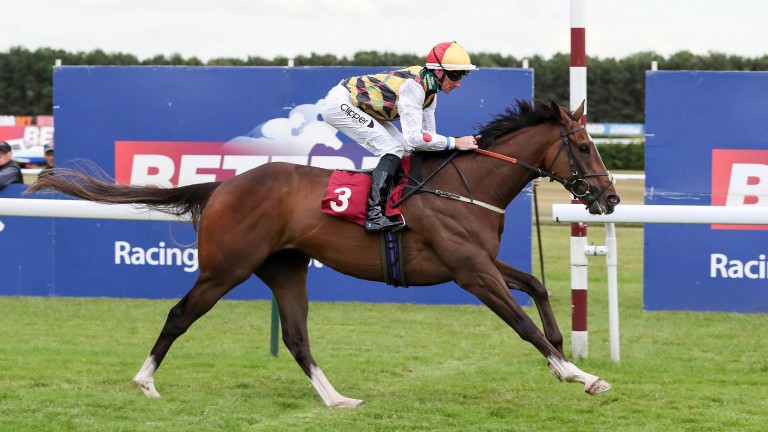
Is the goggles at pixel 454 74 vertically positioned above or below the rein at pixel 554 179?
above

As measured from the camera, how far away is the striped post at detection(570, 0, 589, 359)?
714 centimetres

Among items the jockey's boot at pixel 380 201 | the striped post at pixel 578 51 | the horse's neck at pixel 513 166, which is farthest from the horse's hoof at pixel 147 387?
the striped post at pixel 578 51

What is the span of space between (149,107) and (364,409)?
5307 mm

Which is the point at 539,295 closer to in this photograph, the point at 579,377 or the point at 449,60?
the point at 579,377

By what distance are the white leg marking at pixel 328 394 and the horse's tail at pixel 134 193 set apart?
1121 millimetres

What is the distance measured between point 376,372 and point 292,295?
0.94m

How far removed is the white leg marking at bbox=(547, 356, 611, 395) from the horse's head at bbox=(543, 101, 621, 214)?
0.87 meters

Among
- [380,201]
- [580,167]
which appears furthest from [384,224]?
[580,167]

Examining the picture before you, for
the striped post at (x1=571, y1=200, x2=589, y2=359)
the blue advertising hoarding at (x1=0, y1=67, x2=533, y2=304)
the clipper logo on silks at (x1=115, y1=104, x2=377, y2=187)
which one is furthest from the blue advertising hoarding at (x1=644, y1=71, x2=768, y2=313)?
the striped post at (x1=571, y1=200, x2=589, y2=359)

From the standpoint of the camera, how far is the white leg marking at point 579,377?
551 cm

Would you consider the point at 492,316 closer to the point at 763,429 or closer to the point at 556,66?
the point at 763,429

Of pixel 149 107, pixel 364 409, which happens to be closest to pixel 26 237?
pixel 149 107

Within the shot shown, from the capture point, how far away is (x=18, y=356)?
721 centimetres

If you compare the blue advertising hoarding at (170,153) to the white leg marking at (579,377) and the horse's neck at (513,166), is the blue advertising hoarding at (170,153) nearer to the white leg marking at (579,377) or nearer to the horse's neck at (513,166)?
the horse's neck at (513,166)
